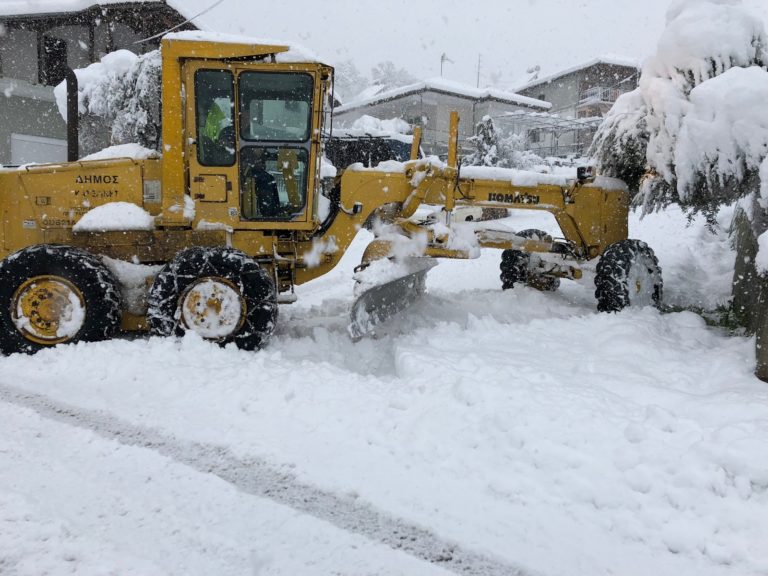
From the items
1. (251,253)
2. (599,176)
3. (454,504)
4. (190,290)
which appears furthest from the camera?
(599,176)

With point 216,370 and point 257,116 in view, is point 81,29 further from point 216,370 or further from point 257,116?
point 216,370

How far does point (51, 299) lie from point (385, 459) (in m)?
3.78

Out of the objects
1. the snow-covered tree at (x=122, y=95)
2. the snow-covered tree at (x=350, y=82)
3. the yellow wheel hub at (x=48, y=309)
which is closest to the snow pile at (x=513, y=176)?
the yellow wheel hub at (x=48, y=309)

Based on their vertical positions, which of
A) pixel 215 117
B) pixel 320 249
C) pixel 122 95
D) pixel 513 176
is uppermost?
pixel 122 95

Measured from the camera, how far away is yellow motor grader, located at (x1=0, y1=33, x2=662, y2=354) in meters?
5.48

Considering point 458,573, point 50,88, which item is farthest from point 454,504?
point 50,88

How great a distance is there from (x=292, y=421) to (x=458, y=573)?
1.70 metres

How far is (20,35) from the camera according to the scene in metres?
21.1

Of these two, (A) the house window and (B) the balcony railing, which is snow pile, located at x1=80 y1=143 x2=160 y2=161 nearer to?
(A) the house window

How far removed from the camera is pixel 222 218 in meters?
5.90

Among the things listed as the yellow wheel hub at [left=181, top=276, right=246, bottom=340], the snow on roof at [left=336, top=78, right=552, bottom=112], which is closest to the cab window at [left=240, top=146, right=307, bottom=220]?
the yellow wheel hub at [left=181, top=276, right=246, bottom=340]

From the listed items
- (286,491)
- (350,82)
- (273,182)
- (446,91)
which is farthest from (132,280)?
(350,82)

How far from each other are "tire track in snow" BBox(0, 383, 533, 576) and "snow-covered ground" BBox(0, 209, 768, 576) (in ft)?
0.04

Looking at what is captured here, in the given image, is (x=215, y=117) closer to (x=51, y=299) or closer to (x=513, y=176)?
(x=51, y=299)
